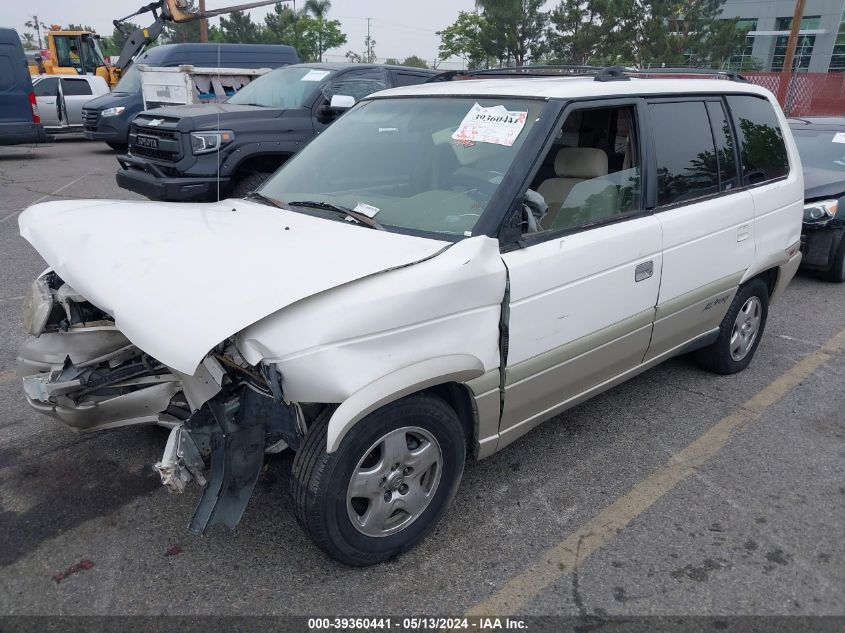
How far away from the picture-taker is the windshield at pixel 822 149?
7309 millimetres

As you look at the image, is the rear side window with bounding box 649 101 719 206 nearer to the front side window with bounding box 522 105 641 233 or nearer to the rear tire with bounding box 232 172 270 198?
the front side window with bounding box 522 105 641 233

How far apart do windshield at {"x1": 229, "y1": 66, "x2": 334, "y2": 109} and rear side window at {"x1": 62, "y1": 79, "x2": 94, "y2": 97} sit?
12.1m

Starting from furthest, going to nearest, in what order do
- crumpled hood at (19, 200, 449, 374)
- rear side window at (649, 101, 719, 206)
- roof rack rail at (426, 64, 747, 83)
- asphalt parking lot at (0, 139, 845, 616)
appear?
roof rack rail at (426, 64, 747, 83) → rear side window at (649, 101, 719, 206) → asphalt parking lot at (0, 139, 845, 616) → crumpled hood at (19, 200, 449, 374)

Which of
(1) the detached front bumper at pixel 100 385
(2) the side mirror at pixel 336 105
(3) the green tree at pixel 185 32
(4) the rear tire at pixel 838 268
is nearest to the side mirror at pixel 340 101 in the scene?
(2) the side mirror at pixel 336 105

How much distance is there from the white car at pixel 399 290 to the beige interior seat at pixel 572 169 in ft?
0.04

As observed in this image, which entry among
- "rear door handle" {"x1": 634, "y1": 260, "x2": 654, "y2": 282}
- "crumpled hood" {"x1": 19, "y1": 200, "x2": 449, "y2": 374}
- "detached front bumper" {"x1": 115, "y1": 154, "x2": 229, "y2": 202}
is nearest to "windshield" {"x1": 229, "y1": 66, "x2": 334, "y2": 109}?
"detached front bumper" {"x1": 115, "y1": 154, "x2": 229, "y2": 202}

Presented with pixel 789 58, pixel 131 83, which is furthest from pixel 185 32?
pixel 789 58

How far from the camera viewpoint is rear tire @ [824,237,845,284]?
6820mm

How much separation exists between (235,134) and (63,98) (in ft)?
42.4

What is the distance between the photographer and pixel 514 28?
124 feet

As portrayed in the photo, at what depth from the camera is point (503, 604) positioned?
8.25 feet

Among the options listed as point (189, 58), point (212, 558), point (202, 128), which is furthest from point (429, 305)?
point (189, 58)

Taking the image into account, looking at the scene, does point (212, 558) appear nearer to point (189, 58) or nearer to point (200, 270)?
point (200, 270)

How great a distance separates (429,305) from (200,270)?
0.85 m
